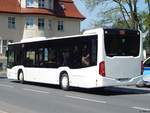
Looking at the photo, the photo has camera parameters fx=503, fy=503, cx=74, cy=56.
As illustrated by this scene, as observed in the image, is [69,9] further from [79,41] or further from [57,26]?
[79,41]

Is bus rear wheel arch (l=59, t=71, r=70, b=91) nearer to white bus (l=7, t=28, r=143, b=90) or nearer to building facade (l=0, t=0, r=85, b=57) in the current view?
white bus (l=7, t=28, r=143, b=90)

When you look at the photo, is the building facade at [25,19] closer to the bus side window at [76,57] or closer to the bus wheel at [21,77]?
the bus wheel at [21,77]

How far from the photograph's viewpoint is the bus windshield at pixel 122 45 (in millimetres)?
21547

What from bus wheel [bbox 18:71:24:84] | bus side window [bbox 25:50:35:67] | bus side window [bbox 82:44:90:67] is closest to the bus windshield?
bus side window [bbox 82:44:90:67]

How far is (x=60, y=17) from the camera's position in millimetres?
73438

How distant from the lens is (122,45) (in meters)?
22.0

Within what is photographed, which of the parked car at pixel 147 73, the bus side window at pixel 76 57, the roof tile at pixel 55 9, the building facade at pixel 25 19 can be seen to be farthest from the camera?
the roof tile at pixel 55 9

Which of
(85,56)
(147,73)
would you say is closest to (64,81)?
(85,56)

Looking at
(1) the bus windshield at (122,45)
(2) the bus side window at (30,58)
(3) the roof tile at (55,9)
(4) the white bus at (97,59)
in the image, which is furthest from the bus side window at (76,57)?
(3) the roof tile at (55,9)

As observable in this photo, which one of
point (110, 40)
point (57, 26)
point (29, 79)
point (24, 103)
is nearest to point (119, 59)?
point (110, 40)

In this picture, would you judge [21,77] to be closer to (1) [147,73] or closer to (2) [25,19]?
(1) [147,73]

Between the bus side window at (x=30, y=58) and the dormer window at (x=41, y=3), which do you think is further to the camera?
the dormer window at (x=41, y=3)

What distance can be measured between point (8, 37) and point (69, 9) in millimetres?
12093

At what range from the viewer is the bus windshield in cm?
2155
